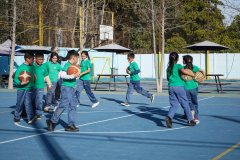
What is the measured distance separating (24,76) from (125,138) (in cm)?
323

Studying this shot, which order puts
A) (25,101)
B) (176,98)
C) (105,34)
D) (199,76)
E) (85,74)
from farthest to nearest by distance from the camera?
(105,34)
(85,74)
(25,101)
(199,76)
(176,98)

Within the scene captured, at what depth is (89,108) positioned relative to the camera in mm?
10906

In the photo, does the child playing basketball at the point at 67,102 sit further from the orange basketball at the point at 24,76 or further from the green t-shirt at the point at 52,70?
the green t-shirt at the point at 52,70

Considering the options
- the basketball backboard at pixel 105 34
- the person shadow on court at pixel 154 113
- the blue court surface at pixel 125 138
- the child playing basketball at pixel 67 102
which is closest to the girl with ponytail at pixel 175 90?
the blue court surface at pixel 125 138

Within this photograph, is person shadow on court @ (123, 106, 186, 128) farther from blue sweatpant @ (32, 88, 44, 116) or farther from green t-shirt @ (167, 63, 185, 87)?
blue sweatpant @ (32, 88, 44, 116)

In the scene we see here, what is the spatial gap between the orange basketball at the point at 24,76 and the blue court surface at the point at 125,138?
1.14 metres

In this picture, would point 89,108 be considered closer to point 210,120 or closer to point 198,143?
point 210,120

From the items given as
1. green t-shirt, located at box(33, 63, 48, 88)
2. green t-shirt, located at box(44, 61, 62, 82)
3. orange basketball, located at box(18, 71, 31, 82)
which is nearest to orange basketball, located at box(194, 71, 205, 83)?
green t-shirt, located at box(33, 63, 48, 88)

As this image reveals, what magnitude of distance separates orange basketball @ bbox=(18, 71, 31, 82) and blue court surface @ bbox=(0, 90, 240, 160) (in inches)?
45.0

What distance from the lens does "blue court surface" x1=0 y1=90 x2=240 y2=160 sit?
5105 mm

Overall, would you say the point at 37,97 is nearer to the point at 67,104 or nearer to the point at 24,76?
the point at 24,76

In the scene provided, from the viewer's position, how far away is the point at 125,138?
6.30m

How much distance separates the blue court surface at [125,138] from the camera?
16.8ft

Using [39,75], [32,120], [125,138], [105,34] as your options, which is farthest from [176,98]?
[105,34]
